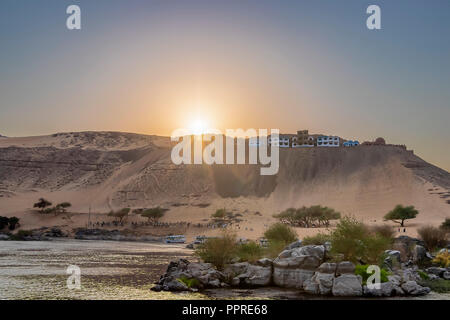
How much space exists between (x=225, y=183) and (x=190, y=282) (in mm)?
84966

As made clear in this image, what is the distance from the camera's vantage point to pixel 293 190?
10238 centimetres

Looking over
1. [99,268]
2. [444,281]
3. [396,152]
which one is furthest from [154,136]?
[444,281]

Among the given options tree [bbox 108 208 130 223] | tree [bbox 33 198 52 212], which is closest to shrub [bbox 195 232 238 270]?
tree [bbox 108 208 130 223]

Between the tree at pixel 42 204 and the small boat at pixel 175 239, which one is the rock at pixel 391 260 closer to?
the small boat at pixel 175 239

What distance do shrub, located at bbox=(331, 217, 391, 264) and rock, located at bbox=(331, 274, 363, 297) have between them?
256 centimetres

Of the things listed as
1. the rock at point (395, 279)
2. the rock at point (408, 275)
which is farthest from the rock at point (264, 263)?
the rock at point (408, 275)

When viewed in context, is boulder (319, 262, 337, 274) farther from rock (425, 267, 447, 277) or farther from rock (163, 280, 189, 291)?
rock (425, 267, 447, 277)

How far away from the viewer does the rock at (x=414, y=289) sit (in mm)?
24547

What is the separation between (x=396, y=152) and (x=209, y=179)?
135 ft

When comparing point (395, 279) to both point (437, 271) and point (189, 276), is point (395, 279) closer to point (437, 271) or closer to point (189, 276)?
point (437, 271)

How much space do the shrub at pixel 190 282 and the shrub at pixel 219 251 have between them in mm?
2777

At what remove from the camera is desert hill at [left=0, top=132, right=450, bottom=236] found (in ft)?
298
